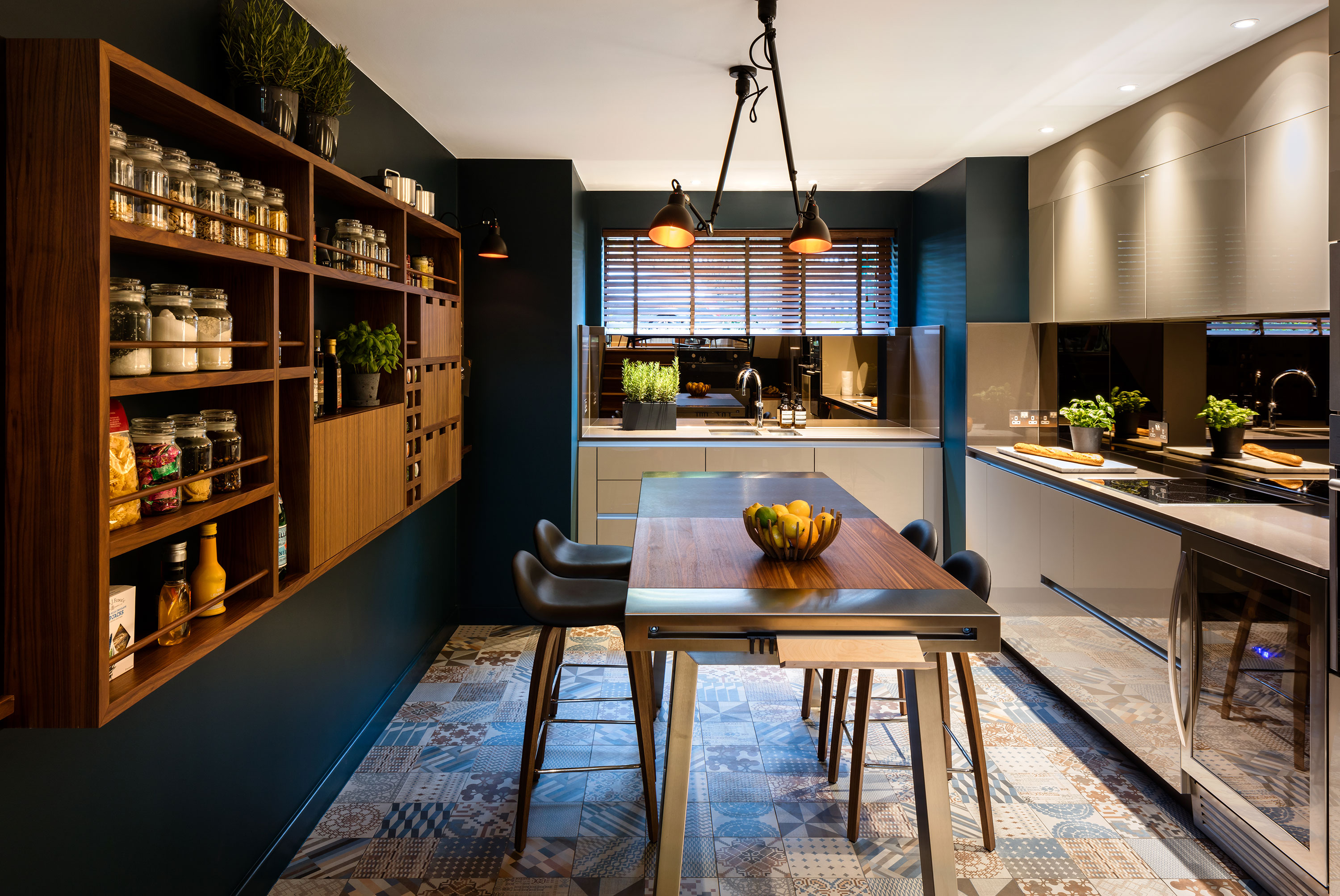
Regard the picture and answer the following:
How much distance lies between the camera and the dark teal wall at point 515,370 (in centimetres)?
458

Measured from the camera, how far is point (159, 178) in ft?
5.12

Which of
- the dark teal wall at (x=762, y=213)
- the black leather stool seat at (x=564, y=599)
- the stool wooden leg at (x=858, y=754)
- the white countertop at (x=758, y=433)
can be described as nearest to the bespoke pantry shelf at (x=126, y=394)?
the black leather stool seat at (x=564, y=599)

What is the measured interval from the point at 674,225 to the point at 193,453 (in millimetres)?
1810

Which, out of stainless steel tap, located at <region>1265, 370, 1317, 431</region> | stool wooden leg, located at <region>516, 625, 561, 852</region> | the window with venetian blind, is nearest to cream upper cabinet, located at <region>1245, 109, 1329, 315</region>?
stainless steel tap, located at <region>1265, 370, 1317, 431</region>

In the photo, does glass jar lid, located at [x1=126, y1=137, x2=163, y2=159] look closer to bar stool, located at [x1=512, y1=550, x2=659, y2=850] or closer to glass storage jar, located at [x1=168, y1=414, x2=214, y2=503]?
glass storage jar, located at [x1=168, y1=414, x2=214, y2=503]

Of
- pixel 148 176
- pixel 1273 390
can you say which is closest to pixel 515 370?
pixel 148 176

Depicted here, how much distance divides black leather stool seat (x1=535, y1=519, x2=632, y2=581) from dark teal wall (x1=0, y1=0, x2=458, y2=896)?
73 cm

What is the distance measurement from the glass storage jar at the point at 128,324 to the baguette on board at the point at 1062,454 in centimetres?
358

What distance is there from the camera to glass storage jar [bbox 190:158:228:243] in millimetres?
1715

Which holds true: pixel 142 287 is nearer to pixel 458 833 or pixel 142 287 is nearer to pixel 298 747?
pixel 298 747

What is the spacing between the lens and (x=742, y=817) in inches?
105

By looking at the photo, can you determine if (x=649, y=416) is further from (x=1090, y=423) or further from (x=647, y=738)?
(x=647, y=738)

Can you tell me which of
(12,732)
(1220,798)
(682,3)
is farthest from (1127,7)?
(12,732)

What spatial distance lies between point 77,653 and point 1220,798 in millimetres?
2953
